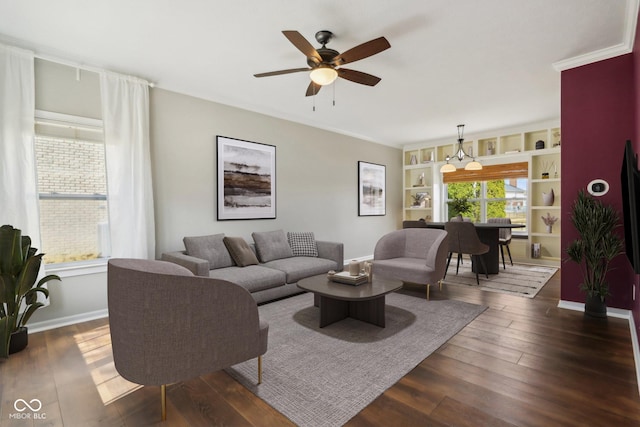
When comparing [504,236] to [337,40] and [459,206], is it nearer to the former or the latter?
[459,206]

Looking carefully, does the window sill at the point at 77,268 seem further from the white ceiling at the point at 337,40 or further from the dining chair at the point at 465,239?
the dining chair at the point at 465,239

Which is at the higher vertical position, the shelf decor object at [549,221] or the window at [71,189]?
the window at [71,189]

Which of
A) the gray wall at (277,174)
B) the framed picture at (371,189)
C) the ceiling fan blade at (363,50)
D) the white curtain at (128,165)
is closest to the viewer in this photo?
the ceiling fan blade at (363,50)

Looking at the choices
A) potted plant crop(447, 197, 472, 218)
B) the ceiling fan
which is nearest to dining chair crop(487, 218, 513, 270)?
potted plant crop(447, 197, 472, 218)

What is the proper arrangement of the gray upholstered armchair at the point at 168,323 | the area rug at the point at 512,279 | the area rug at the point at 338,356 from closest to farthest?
the gray upholstered armchair at the point at 168,323
the area rug at the point at 338,356
the area rug at the point at 512,279

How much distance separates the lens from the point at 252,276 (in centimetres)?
352

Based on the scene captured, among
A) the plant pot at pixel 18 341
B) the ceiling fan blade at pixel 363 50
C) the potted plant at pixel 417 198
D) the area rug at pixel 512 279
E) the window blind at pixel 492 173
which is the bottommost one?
the area rug at pixel 512 279

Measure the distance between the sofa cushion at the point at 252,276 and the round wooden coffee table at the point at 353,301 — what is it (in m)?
0.62

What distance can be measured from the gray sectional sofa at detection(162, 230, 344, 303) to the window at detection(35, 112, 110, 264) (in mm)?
798

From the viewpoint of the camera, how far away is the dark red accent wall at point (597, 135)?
310 cm

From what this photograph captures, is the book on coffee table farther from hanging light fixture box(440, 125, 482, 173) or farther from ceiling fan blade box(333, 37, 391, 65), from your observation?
hanging light fixture box(440, 125, 482, 173)

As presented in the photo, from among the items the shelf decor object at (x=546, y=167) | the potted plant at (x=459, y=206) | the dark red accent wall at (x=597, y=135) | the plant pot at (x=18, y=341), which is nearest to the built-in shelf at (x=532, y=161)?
the shelf decor object at (x=546, y=167)

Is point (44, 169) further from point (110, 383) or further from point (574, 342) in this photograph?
point (574, 342)

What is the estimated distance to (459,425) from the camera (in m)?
1.63
